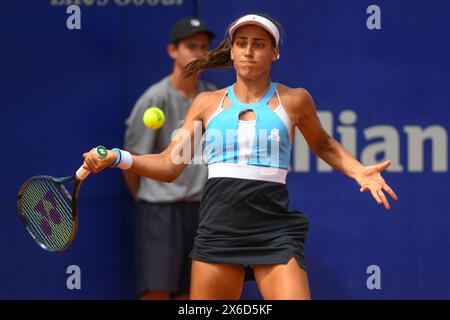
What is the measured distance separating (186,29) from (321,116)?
1058 mm

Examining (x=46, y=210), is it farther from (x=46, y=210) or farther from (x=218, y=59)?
(x=218, y=59)

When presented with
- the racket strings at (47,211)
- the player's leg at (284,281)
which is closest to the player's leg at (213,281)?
the player's leg at (284,281)

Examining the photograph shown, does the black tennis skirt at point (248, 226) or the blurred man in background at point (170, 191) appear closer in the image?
the black tennis skirt at point (248, 226)

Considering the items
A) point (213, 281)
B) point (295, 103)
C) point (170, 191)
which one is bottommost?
point (213, 281)

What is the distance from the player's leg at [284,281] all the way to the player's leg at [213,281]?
14 cm

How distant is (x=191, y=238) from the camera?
22.4ft

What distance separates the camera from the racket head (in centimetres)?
496

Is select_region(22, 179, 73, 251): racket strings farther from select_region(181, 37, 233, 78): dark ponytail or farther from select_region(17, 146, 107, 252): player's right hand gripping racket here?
select_region(181, 37, 233, 78): dark ponytail

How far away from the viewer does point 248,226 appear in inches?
189

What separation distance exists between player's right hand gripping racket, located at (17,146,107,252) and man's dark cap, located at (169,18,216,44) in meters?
1.92

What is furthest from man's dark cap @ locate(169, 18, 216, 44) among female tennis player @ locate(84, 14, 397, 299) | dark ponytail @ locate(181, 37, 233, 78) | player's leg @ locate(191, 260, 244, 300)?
player's leg @ locate(191, 260, 244, 300)

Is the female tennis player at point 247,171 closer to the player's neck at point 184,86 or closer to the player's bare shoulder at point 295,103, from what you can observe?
the player's bare shoulder at point 295,103

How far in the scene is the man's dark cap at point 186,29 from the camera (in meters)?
6.66

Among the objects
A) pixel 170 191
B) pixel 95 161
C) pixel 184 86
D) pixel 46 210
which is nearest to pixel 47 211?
pixel 46 210
